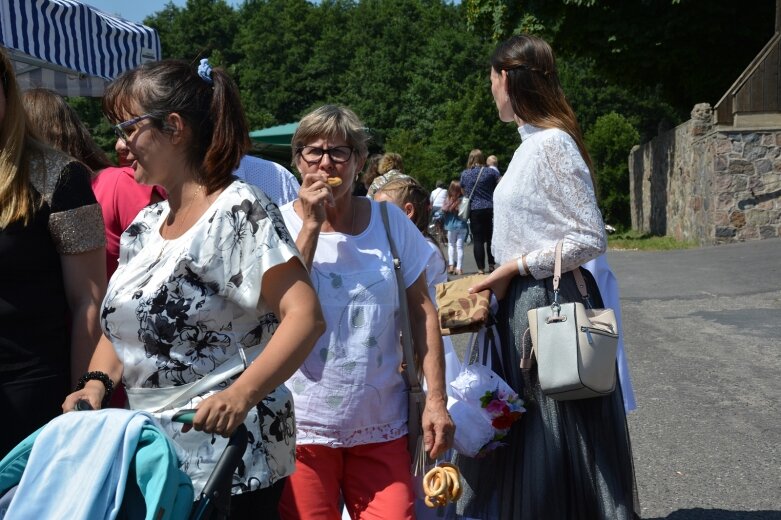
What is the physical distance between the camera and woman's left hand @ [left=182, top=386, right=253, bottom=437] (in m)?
2.22

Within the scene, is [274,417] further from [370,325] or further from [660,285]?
[660,285]

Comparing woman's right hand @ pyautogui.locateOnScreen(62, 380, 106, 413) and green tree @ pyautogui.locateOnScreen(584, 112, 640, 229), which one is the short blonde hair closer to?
woman's right hand @ pyautogui.locateOnScreen(62, 380, 106, 413)

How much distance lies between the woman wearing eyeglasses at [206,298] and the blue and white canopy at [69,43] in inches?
190

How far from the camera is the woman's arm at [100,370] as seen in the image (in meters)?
2.65

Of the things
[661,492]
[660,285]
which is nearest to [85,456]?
[661,492]

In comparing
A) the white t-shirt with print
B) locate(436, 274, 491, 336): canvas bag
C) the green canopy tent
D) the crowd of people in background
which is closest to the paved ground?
the crowd of people in background

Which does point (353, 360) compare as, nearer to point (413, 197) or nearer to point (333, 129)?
point (333, 129)

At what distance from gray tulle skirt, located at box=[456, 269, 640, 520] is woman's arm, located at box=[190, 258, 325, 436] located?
55.3 inches

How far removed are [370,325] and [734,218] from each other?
54.5ft

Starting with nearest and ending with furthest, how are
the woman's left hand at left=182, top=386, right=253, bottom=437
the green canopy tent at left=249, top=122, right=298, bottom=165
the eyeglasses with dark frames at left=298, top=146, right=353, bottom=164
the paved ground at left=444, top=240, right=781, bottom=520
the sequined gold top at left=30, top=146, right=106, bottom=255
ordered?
the woman's left hand at left=182, top=386, right=253, bottom=437 → the sequined gold top at left=30, top=146, right=106, bottom=255 → the eyeglasses with dark frames at left=298, top=146, right=353, bottom=164 → the paved ground at left=444, top=240, right=781, bottom=520 → the green canopy tent at left=249, top=122, right=298, bottom=165

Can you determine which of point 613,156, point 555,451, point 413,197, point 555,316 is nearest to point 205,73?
point 555,316

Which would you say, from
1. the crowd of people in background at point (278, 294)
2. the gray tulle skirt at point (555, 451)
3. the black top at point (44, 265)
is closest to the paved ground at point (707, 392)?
the gray tulle skirt at point (555, 451)

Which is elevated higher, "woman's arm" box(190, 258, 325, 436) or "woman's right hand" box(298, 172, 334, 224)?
"woman's right hand" box(298, 172, 334, 224)

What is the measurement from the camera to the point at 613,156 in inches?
1499
